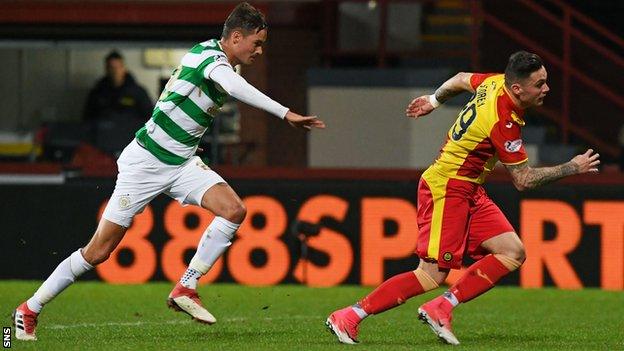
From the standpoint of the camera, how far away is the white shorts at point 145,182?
10.6 m

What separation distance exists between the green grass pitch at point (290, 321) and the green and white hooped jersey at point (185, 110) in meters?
1.22

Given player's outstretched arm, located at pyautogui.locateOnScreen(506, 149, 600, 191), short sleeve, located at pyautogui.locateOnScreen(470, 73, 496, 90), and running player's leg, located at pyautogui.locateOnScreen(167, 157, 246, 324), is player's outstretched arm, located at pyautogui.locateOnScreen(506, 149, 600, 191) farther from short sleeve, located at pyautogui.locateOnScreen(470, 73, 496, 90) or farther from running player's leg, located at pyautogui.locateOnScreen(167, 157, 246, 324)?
running player's leg, located at pyautogui.locateOnScreen(167, 157, 246, 324)

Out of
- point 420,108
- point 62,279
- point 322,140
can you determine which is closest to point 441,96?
point 420,108

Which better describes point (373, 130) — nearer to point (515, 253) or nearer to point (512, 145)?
point (515, 253)

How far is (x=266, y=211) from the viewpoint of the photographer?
1581cm

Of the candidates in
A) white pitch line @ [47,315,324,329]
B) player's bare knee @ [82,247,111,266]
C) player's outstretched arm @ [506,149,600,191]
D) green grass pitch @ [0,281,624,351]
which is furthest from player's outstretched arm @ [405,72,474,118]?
white pitch line @ [47,315,324,329]

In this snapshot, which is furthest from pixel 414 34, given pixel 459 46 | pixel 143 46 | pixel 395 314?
pixel 395 314

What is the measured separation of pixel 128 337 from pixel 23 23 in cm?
1024

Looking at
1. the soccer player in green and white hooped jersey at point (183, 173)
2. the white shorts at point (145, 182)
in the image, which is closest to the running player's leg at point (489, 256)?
the soccer player in green and white hooped jersey at point (183, 173)

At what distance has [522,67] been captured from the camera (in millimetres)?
9945

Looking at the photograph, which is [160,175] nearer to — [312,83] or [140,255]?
[140,255]

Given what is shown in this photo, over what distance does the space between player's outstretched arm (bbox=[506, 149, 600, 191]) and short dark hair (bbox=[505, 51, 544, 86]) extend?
515mm

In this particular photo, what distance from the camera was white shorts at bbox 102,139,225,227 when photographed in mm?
10602

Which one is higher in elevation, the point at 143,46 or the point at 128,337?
the point at 143,46
